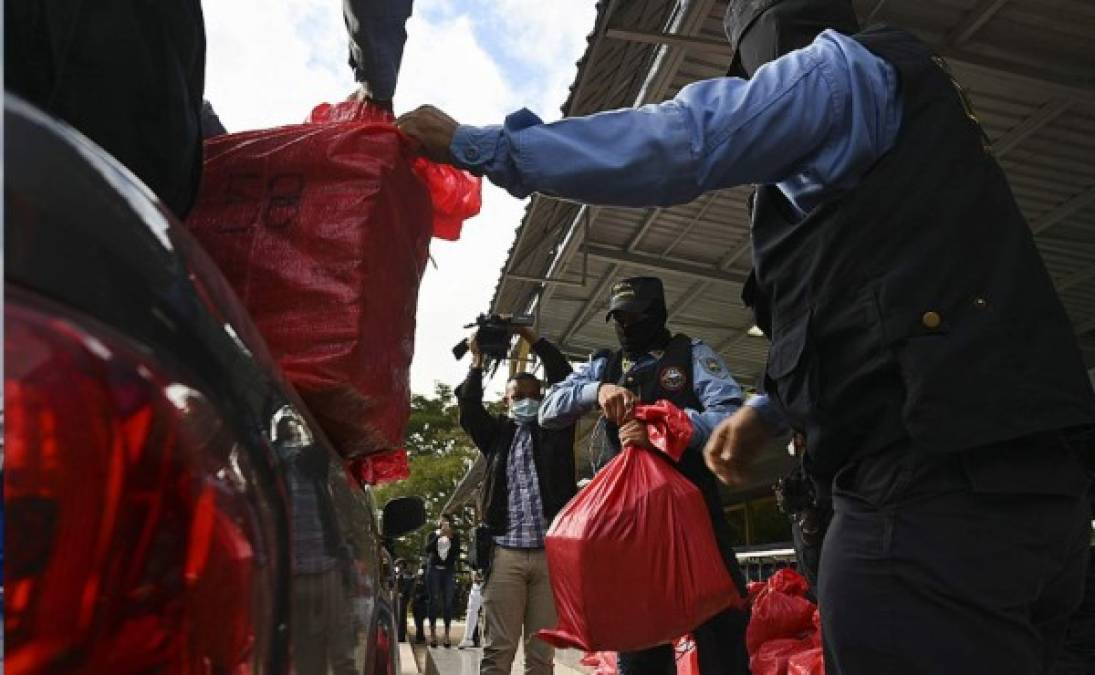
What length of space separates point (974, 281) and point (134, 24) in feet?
4.13

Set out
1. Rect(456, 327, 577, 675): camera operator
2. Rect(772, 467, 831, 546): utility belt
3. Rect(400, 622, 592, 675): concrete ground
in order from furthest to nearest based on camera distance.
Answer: Rect(400, 622, 592, 675): concrete ground → Rect(456, 327, 577, 675): camera operator → Rect(772, 467, 831, 546): utility belt

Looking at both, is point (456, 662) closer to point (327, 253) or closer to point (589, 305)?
point (589, 305)

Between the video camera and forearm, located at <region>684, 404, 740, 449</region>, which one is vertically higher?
the video camera

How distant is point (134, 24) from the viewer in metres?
1.04

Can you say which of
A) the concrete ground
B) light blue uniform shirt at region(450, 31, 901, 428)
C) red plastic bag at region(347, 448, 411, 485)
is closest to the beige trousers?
the concrete ground

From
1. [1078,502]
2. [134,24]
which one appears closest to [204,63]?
[134,24]

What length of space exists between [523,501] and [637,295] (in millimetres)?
1261

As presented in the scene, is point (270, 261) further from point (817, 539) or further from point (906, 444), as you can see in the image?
point (817, 539)

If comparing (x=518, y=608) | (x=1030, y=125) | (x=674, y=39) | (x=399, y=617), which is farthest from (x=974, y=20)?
(x=399, y=617)

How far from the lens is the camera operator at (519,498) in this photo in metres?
4.27

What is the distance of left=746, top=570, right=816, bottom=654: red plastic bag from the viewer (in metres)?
4.59

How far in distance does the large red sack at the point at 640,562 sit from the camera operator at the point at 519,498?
3.78ft

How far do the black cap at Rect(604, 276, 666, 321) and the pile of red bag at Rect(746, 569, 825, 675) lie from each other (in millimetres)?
1713

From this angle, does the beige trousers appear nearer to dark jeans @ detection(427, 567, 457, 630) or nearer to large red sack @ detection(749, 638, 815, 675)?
large red sack @ detection(749, 638, 815, 675)
